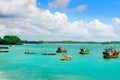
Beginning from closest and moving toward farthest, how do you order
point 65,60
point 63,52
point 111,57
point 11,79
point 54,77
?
point 11,79 < point 54,77 < point 65,60 < point 111,57 < point 63,52

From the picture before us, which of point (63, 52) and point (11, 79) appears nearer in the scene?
point (11, 79)

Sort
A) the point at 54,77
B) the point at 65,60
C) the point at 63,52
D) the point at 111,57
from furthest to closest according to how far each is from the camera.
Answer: the point at 63,52, the point at 111,57, the point at 65,60, the point at 54,77

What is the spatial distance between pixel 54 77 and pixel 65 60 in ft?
118

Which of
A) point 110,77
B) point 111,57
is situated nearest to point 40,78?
point 110,77

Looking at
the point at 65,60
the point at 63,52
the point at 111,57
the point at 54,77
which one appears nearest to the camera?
the point at 54,77

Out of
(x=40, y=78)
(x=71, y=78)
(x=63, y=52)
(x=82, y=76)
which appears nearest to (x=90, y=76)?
(x=82, y=76)

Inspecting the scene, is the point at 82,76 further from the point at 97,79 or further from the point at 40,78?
the point at 40,78

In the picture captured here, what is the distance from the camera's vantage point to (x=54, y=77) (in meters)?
52.7

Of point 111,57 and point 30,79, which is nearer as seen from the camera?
point 30,79

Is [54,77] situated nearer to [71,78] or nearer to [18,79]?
[71,78]

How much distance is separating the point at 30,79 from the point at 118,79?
50.6 feet

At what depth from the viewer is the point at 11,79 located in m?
48.9

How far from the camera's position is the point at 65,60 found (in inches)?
3479

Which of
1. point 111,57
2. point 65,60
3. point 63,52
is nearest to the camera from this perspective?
point 65,60
